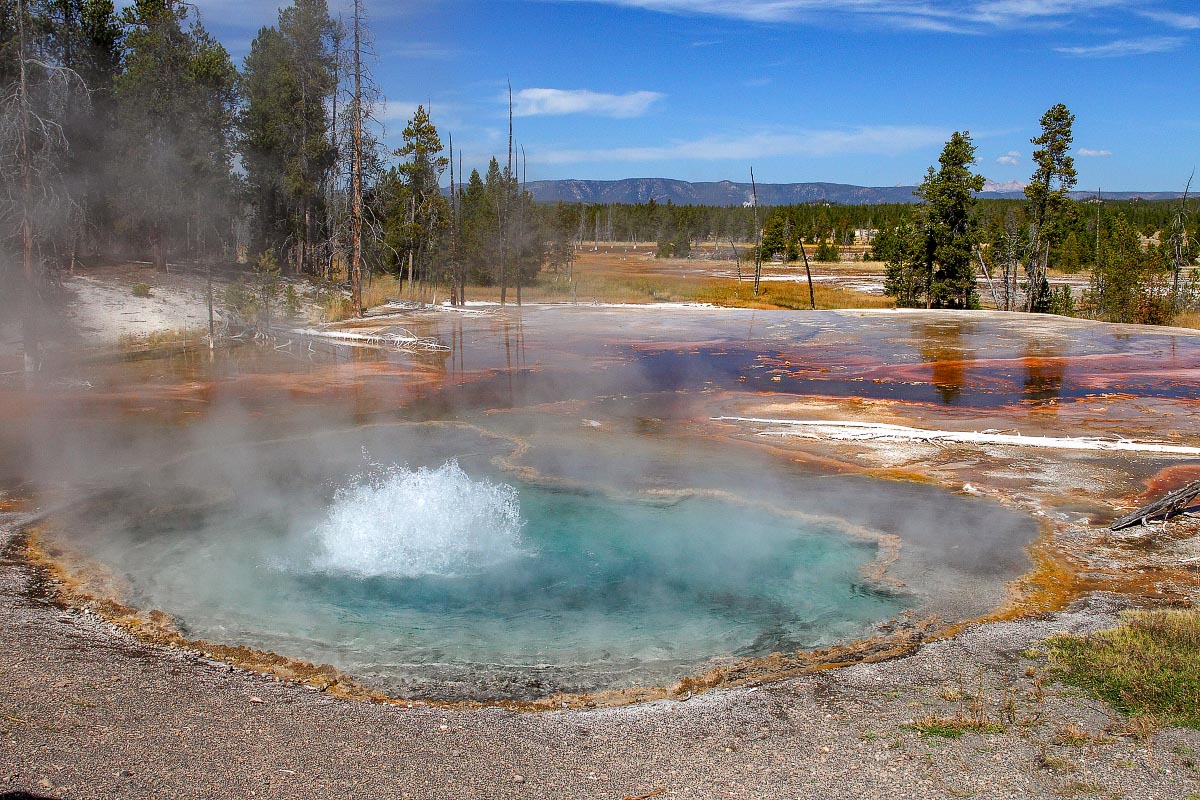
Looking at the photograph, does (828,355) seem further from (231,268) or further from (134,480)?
(231,268)

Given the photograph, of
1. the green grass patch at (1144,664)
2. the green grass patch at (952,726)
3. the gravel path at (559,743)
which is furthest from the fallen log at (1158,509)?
the green grass patch at (952,726)

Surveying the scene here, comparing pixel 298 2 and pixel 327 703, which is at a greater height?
pixel 298 2

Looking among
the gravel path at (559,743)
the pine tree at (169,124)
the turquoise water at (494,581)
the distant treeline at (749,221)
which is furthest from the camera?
the distant treeline at (749,221)

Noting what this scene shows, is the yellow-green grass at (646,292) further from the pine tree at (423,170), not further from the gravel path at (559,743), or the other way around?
the gravel path at (559,743)

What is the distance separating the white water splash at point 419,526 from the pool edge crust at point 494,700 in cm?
165

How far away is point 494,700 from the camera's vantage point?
5547 millimetres

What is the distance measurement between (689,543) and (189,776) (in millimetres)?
5214

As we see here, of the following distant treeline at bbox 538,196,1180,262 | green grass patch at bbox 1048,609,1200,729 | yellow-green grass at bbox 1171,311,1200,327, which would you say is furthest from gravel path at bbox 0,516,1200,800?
distant treeline at bbox 538,196,1180,262

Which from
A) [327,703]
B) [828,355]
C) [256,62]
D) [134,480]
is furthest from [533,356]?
[256,62]

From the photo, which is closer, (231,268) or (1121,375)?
(1121,375)

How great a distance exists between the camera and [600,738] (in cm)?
489

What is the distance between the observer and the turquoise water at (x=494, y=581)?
6277mm

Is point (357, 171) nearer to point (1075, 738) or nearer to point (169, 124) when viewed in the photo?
point (169, 124)

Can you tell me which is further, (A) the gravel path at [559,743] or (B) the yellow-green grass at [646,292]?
(B) the yellow-green grass at [646,292]
